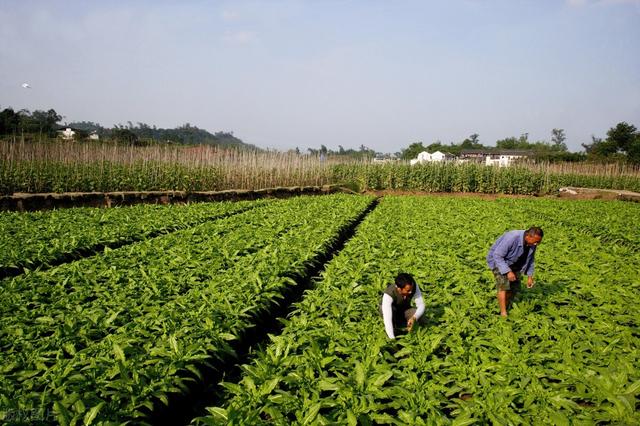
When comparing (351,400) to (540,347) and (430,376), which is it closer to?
(430,376)

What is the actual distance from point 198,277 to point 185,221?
16.2ft

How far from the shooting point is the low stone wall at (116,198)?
1268cm

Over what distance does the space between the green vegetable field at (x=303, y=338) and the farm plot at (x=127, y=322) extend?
0.7 inches

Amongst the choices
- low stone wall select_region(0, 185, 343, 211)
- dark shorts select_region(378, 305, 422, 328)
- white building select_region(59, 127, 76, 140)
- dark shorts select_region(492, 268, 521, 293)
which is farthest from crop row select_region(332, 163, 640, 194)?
dark shorts select_region(378, 305, 422, 328)

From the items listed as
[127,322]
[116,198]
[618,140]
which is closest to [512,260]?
[127,322]

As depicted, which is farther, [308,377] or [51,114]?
[51,114]

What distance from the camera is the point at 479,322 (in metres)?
4.35

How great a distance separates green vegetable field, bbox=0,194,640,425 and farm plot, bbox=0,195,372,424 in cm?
2

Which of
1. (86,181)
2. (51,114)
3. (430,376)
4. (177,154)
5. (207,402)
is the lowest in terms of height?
(207,402)

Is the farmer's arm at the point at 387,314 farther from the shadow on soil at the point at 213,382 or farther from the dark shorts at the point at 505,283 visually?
the dark shorts at the point at 505,283

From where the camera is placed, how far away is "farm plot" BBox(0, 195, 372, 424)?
2588 millimetres

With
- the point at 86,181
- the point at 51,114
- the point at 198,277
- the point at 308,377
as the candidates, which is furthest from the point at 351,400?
the point at 51,114

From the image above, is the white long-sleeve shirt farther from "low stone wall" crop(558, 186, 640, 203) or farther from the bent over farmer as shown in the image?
"low stone wall" crop(558, 186, 640, 203)

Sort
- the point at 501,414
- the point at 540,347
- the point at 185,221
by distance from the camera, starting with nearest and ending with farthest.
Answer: the point at 501,414, the point at 540,347, the point at 185,221
